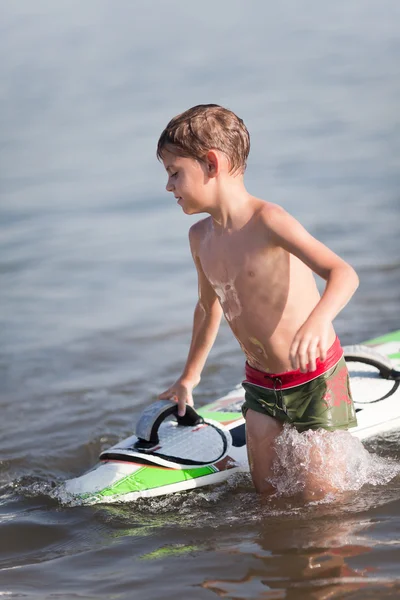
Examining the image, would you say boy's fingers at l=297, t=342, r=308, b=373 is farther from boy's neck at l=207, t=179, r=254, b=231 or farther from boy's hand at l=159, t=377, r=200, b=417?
boy's hand at l=159, t=377, r=200, b=417

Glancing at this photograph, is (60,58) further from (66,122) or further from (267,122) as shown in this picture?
(267,122)

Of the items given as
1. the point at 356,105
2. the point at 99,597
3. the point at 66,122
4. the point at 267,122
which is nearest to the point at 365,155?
the point at 267,122

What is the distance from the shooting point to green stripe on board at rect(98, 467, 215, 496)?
412 cm

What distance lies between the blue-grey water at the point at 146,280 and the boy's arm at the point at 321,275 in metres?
0.71

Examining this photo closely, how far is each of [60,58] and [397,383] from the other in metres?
19.4

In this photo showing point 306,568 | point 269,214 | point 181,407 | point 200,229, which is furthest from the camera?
point 181,407

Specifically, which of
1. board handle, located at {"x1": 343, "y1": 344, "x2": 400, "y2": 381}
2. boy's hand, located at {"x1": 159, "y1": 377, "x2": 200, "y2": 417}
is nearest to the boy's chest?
boy's hand, located at {"x1": 159, "y1": 377, "x2": 200, "y2": 417}

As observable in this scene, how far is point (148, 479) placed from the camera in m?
4.18

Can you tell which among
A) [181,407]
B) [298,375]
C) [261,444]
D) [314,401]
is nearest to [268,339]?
[298,375]

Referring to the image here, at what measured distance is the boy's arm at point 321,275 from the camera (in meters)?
3.18

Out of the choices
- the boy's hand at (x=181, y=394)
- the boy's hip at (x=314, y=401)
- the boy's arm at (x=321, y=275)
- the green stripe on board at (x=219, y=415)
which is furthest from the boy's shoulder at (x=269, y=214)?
the green stripe on board at (x=219, y=415)

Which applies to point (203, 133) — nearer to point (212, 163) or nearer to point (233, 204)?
point (212, 163)

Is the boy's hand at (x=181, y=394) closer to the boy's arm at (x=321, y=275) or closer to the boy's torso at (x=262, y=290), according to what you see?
the boy's torso at (x=262, y=290)

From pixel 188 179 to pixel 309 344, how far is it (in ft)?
3.07
